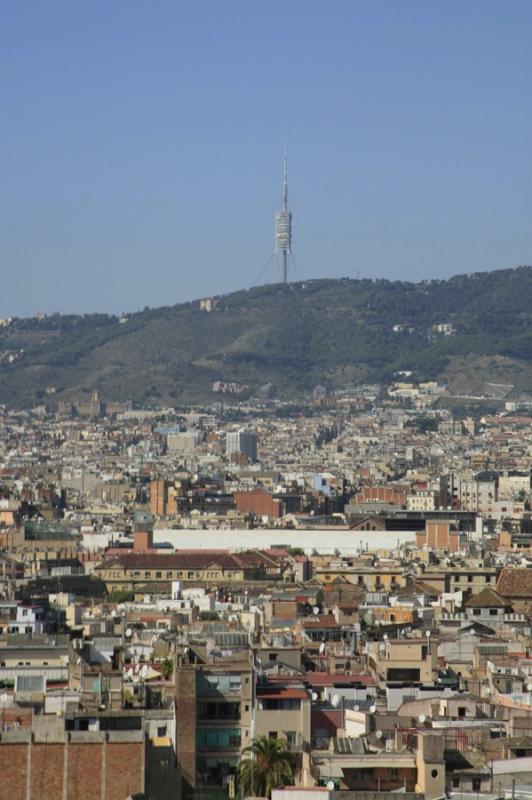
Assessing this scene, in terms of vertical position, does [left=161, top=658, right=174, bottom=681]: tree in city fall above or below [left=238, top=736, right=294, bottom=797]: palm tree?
above

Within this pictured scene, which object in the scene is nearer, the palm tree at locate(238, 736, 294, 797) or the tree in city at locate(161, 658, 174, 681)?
the palm tree at locate(238, 736, 294, 797)

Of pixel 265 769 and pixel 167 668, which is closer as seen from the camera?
pixel 265 769

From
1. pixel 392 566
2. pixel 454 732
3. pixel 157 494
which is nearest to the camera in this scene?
pixel 454 732

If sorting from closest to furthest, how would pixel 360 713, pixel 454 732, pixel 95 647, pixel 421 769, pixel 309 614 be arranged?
pixel 421 769 < pixel 454 732 < pixel 360 713 < pixel 95 647 < pixel 309 614

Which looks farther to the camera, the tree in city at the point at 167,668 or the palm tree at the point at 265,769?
the tree in city at the point at 167,668

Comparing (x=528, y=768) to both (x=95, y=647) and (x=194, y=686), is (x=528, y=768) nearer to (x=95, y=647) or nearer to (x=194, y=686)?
(x=194, y=686)

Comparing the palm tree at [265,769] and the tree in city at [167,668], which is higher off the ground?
the tree in city at [167,668]

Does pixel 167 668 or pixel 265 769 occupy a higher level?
pixel 167 668

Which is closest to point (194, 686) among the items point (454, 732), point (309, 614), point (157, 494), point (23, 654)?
point (454, 732)
